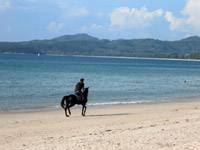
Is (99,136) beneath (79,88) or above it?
beneath

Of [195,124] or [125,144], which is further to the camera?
[195,124]

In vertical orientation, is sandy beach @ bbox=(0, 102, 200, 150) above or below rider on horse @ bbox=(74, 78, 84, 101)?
below

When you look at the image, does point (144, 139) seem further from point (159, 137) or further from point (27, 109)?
point (27, 109)

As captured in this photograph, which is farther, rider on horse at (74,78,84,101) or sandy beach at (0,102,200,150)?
rider on horse at (74,78,84,101)

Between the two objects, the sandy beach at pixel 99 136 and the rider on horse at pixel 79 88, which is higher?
the rider on horse at pixel 79 88

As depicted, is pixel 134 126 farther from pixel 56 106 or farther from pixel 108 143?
pixel 56 106

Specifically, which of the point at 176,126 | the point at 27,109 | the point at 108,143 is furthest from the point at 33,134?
the point at 27,109

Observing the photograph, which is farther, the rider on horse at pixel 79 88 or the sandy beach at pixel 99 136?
the rider on horse at pixel 79 88

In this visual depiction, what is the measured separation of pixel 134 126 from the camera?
43.8 ft

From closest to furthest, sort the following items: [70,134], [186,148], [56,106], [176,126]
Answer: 1. [186,148]
2. [70,134]
3. [176,126]
4. [56,106]

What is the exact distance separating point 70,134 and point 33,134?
1407mm

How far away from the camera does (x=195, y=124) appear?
43.5ft

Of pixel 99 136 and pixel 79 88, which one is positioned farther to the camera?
pixel 79 88

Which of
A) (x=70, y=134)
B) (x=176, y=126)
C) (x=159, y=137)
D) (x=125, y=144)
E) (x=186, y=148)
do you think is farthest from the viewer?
(x=176, y=126)
